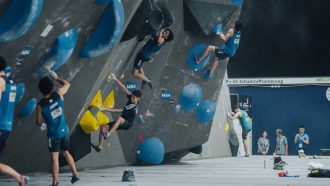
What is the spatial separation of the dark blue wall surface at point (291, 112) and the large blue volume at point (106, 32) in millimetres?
21956

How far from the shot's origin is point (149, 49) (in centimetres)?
1362

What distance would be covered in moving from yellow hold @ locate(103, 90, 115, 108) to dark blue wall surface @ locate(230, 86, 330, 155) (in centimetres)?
1830

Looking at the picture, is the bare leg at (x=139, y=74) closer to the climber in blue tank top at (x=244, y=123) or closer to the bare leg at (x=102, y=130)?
the bare leg at (x=102, y=130)

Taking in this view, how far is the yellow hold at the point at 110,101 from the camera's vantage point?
44.3ft

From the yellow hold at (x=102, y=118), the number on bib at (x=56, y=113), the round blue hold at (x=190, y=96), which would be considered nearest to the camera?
the number on bib at (x=56, y=113)

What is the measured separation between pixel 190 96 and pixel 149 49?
2.24m

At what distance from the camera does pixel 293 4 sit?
3147 cm

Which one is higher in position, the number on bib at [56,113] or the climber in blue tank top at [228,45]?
the climber in blue tank top at [228,45]

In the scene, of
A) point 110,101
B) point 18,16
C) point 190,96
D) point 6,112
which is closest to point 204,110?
point 190,96

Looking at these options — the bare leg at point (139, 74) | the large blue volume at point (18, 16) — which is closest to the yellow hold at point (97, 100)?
the bare leg at point (139, 74)

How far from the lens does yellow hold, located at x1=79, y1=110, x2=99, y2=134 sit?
1252cm

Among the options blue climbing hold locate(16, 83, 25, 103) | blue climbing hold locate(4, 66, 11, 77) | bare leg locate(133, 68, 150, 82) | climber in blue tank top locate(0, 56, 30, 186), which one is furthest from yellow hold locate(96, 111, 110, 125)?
climber in blue tank top locate(0, 56, 30, 186)

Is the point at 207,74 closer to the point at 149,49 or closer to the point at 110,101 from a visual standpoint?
the point at 149,49

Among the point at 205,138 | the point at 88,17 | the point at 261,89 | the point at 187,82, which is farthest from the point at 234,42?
the point at 261,89
